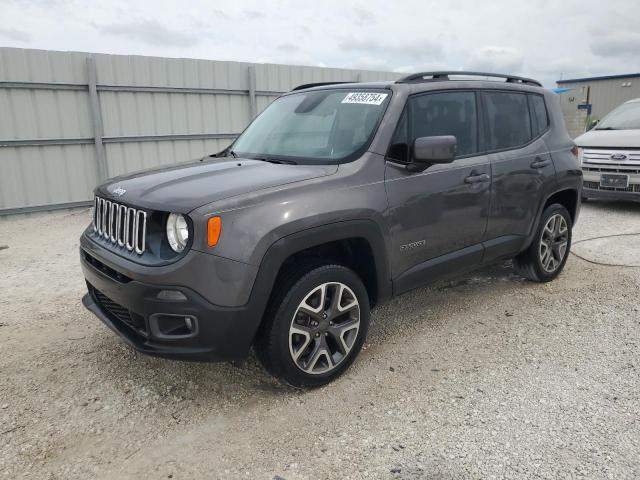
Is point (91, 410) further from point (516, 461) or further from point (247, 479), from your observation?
point (516, 461)

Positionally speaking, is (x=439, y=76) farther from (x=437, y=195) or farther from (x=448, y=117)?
(x=437, y=195)

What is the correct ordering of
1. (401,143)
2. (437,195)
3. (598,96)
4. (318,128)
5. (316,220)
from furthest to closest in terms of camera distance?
(598,96) → (318,128) → (437,195) → (401,143) → (316,220)

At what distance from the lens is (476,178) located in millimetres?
3789

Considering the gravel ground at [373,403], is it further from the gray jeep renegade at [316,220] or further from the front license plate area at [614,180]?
the front license plate area at [614,180]

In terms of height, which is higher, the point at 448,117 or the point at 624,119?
the point at 448,117

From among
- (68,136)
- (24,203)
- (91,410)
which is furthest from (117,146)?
(91,410)

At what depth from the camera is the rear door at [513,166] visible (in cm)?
404

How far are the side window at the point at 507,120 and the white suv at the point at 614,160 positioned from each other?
466cm

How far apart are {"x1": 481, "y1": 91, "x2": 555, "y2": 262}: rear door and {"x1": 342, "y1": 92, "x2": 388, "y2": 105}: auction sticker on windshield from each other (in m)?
1.07

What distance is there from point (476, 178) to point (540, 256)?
1.41 m

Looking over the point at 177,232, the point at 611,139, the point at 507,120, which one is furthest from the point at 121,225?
the point at 611,139

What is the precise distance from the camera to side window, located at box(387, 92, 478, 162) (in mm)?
3383

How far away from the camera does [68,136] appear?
8906mm

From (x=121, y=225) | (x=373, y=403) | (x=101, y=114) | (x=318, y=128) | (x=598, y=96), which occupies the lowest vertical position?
(x=373, y=403)
